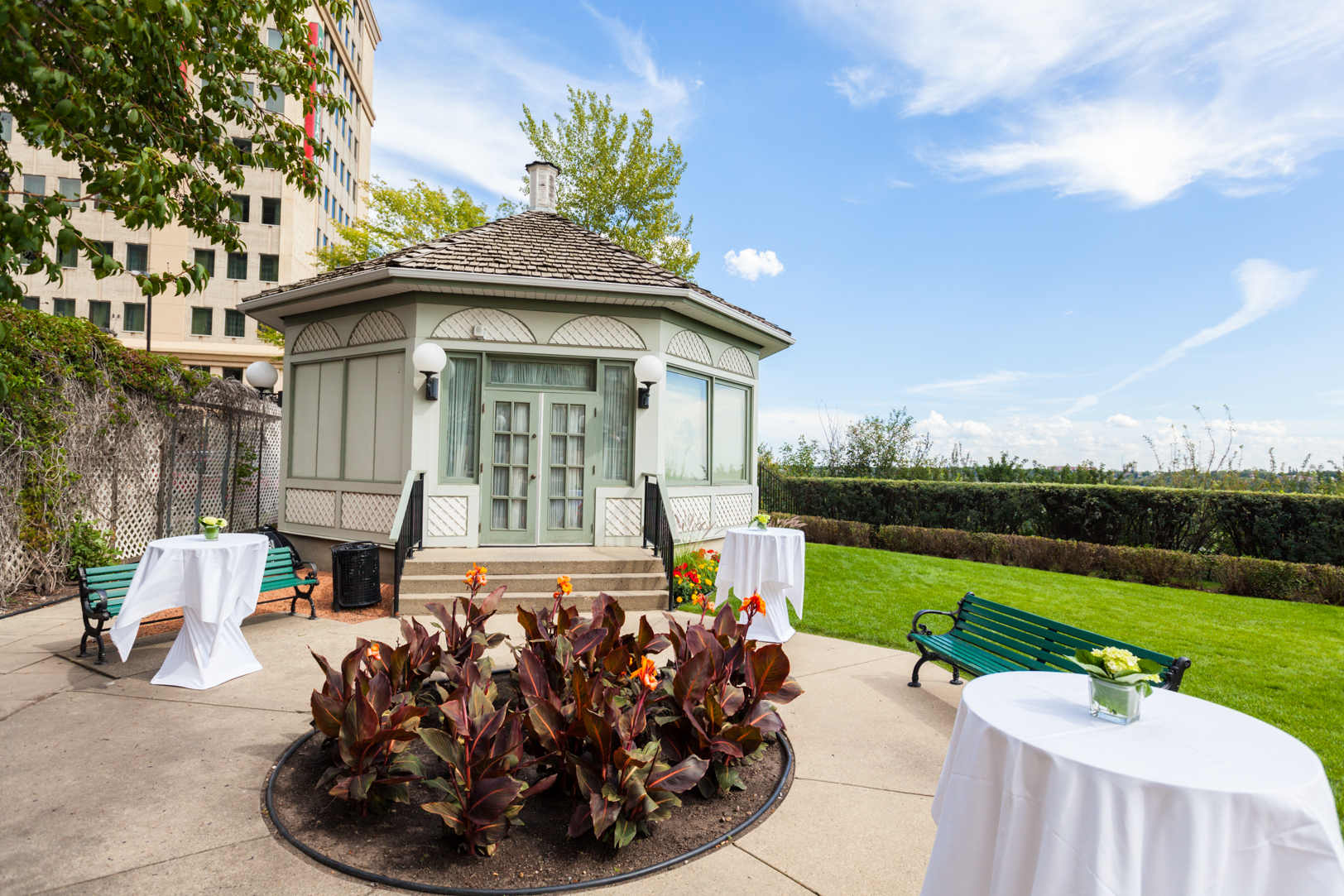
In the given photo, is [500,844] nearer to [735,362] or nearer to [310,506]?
[310,506]

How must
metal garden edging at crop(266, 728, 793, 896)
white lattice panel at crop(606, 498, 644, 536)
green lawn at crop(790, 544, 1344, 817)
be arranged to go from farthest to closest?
1. white lattice panel at crop(606, 498, 644, 536)
2. green lawn at crop(790, 544, 1344, 817)
3. metal garden edging at crop(266, 728, 793, 896)

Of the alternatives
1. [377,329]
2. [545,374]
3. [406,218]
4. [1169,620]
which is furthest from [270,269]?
[1169,620]

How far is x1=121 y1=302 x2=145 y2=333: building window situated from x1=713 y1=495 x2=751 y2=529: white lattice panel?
31.6 metres

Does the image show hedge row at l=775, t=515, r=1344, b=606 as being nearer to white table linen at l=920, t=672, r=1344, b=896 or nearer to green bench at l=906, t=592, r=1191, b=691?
green bench at l=906, t=592, r=1191, b=691

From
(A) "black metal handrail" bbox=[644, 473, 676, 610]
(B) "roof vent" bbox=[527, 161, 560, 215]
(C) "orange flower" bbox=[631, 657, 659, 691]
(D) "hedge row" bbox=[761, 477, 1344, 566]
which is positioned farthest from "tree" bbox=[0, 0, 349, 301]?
(D) "hedge row" bbox=[761, 477, 1344, 566]

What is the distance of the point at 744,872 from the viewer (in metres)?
2.51

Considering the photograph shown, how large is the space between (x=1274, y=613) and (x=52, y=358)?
47.8 feet

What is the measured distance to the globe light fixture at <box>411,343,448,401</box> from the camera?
25.4 ft

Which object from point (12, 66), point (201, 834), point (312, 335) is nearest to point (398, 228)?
point (312, 335)

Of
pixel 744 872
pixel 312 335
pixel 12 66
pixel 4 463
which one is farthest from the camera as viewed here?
pixel 312 335

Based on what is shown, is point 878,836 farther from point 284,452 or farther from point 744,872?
point 284,452

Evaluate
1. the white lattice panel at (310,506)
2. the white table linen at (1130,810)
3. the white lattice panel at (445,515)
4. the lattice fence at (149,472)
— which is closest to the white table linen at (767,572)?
the white table linen at (1130,810)

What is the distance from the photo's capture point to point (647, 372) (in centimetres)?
822

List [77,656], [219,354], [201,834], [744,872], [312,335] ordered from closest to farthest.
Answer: [744,872] → [201,834] → [77,656] → [312,335] → [219,354]
